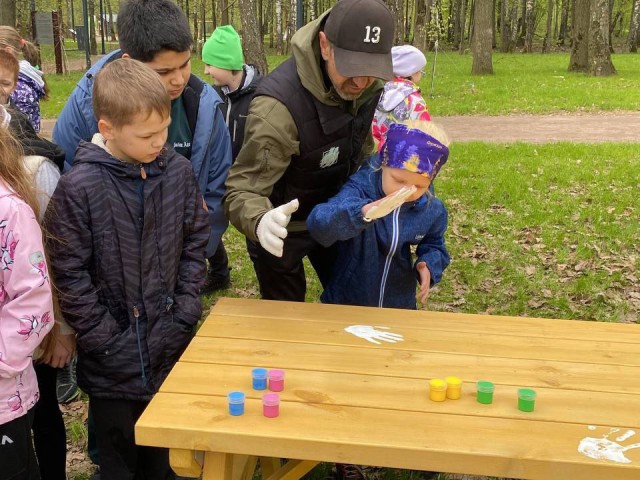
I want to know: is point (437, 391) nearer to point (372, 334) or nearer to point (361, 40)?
point (372, 334)

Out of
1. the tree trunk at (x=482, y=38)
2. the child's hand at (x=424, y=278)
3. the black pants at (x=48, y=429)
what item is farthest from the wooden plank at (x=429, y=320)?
the tree trunk at (x=482, y=38)

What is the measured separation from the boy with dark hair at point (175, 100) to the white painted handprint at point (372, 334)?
904mm

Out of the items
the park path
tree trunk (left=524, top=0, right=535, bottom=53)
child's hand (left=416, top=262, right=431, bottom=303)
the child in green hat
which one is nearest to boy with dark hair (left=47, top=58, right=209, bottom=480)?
child's hand (left=416, top=262, right=431, bottom=303)

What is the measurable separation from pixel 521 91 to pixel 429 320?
13435 millimetres

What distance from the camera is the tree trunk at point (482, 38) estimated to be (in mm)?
18859

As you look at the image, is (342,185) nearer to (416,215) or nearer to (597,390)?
(416,215)

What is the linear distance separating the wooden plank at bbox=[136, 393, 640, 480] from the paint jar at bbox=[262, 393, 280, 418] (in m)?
0.01

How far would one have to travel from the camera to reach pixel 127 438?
254cm

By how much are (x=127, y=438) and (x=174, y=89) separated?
4.39 ft

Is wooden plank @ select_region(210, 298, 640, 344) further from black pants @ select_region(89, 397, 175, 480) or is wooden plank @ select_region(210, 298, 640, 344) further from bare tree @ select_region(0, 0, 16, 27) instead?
bare tree @ select_region(0, 0, 16, 27)

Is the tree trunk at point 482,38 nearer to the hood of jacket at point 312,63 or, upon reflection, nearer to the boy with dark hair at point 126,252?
the hood of jacket at point 312,63

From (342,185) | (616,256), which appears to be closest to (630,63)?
(616,256)

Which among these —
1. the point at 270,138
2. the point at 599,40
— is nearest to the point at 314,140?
the point at 270,138

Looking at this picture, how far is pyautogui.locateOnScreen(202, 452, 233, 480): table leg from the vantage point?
1932 mm
